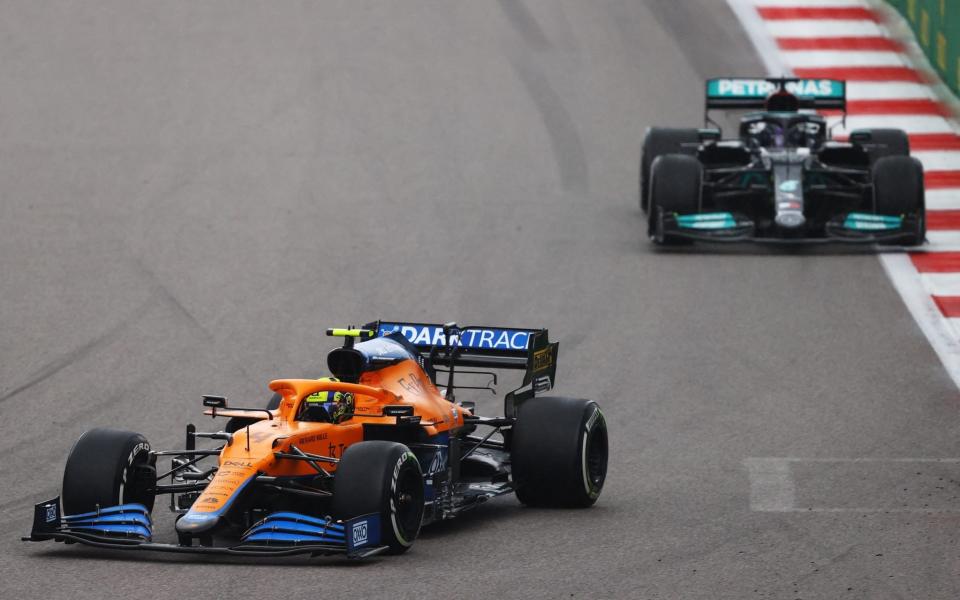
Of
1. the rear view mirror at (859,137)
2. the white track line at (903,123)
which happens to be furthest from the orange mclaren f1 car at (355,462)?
the white track line at (903,123)

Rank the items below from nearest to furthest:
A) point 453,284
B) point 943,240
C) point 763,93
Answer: point 453,284 < point 943,240 < point 763,93

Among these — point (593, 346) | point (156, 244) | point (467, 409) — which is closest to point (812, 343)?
point (593, 346)

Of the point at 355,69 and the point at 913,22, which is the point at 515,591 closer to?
the point at 355,69

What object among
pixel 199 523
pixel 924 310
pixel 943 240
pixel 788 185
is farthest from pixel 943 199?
pixel 199 523

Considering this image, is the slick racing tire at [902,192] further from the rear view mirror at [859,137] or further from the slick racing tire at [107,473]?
the slick racing tire at [107,473]

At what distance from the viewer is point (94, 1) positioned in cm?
2803

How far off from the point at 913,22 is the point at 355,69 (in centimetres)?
904

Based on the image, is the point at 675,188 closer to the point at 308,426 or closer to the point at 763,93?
the point at 763,93

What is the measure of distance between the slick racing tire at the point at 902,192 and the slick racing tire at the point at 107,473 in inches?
461

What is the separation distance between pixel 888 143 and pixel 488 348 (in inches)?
430

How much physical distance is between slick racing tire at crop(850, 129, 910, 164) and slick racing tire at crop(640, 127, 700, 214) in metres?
2.24

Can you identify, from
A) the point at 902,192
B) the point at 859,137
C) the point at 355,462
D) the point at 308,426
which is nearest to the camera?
the point at 355,462

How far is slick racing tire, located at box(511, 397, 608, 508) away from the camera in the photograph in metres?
10.5

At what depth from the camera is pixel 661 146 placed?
21.2m
